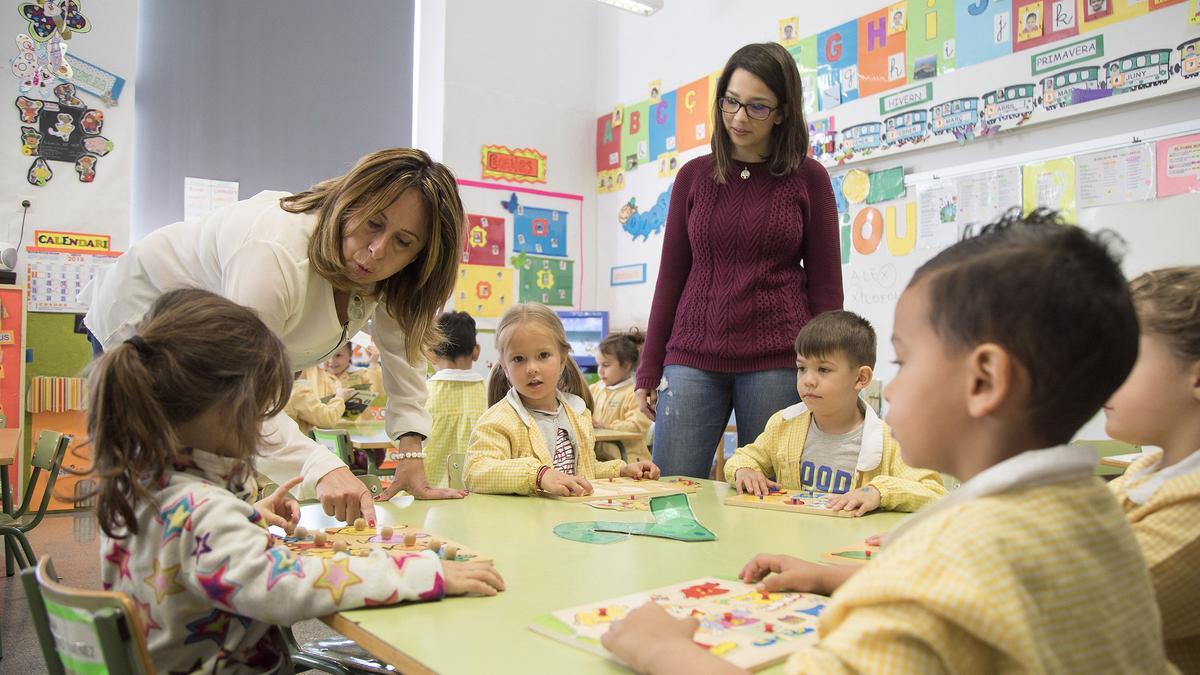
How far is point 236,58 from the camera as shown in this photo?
5.30 m

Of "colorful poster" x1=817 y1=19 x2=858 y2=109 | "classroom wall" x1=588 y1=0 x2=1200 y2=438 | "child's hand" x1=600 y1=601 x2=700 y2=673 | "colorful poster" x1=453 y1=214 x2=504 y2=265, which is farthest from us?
"colorful poster" x1=453 y1=214 x2=504 y2=265

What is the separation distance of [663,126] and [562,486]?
4.47 meters

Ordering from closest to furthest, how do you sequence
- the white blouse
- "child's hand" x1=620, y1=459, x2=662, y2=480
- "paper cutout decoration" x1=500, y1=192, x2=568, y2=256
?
the white blouse
"child's hand" x1=620, y1=459, x2=662, y2=480
"paper cutout decoration" x1=500, y1=192, x2=568, y2=256

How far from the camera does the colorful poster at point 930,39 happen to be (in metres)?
4.04

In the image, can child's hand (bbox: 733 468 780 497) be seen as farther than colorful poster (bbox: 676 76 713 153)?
No

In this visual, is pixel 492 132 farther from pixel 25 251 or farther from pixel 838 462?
pixel 838 462

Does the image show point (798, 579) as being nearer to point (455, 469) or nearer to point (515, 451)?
point (515, 451)

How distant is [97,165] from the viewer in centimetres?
485

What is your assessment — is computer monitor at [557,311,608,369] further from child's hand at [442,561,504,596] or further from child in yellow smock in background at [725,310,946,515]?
child's hand at [442,561,504,596]

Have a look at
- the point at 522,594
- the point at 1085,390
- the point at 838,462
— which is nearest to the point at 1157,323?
the point at 1085,390

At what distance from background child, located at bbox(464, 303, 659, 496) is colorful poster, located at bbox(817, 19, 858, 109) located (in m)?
2.75

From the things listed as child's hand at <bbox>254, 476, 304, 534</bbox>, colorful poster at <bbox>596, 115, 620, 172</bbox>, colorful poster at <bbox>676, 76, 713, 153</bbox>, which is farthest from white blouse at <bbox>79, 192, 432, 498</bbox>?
colorful poster at <bbox>596, 115, 620, 172</bbox>

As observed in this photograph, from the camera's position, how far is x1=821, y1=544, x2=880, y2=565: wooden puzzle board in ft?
3.67

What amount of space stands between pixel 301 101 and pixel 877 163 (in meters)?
3.59
